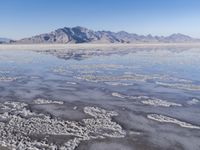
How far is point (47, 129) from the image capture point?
1220cm

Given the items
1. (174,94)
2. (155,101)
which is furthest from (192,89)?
(155,101)

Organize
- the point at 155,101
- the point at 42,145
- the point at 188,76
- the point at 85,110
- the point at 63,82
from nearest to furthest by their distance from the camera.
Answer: the point at 42,145, the point at 85,110, the point at 155,101, the point at 63,82, the point at 188,76

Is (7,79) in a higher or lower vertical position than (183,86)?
lower

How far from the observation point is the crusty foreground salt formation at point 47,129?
10.6 m

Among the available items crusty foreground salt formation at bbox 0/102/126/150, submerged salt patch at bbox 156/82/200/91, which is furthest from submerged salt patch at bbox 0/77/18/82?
submerged salt patch at bbox 156/82/200/91

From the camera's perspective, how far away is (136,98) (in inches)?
712

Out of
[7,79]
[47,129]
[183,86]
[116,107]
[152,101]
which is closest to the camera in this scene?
[47,129]

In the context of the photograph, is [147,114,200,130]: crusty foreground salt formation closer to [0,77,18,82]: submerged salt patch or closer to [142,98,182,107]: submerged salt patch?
[142,98,182,107]: submerged salt patch

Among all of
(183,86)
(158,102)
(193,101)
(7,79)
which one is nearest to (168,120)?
(158,102)

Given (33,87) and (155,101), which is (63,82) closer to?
(33,87)

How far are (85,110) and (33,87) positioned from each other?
7670 millimetres

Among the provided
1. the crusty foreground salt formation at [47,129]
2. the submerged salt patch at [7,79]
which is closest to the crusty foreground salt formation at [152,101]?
the crusty foreground salt formation at [47,129]

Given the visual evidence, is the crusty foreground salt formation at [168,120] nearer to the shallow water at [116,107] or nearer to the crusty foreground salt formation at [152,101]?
the shallow water at [116,107]

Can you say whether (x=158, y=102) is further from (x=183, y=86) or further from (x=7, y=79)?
(x=7, y=79)
